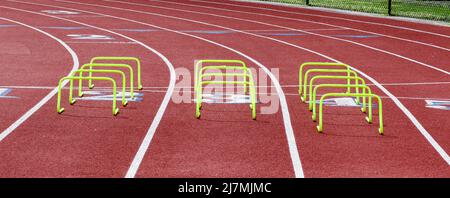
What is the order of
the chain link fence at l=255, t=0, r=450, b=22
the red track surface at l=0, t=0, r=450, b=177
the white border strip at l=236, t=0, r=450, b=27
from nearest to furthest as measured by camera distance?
the red track surface at l=0, t=0, r=450, b=177, the white border strip at l=236, t=0, r=450, b=27, the chain link fence at l=255, t=0, r=450, b=22

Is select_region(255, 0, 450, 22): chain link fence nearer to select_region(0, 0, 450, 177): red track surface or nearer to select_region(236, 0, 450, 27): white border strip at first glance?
select_region(236, 0, 450, 27): white border strip

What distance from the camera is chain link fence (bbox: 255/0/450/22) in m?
26.6

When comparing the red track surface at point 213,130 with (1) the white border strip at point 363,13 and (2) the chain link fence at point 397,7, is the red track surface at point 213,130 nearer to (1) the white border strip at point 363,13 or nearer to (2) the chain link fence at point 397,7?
(1) the white border strip at point 363,13

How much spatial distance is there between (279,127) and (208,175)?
2.59 m

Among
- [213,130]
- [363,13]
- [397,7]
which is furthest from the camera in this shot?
[397,7]

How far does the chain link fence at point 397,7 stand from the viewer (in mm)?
26641

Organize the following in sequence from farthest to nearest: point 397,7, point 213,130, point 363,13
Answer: point 397,7
point 363,13
point 213,130

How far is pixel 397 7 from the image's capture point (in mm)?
30641

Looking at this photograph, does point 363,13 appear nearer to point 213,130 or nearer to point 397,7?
point 397,7

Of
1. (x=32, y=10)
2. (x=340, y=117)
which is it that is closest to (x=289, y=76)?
(x=340, y=117)

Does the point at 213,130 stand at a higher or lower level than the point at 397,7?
lower

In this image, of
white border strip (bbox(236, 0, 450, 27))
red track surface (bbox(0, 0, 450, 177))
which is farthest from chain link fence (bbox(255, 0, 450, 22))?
red track surface (bbox(0, 0, 450, 177))

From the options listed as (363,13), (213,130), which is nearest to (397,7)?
(363,13)
